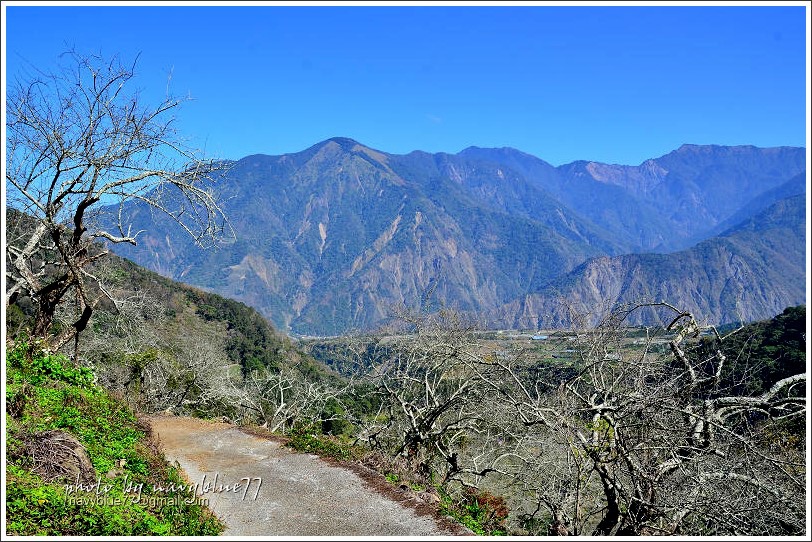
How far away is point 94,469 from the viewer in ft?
24.5

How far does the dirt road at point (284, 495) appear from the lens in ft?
25.7

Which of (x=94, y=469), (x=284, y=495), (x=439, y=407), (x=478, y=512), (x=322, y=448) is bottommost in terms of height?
(x=478, y=512)

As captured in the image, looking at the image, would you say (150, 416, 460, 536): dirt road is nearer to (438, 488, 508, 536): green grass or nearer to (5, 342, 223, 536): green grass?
(438, 488, 508, 536): green grass

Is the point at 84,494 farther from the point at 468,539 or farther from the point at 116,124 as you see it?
the point at 116,124

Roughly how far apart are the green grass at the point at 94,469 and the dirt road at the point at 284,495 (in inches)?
22.9

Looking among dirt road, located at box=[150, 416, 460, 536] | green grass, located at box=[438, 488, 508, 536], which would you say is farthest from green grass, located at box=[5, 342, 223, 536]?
green grass, located at box=[438, 488, 508, 536]

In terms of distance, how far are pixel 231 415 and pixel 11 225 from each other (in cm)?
1581

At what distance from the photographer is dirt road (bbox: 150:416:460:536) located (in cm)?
784

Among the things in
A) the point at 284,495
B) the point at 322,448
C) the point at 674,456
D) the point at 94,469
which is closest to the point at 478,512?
the point at 284,495

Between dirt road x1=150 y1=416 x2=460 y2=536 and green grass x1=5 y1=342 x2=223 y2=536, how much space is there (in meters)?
0.58

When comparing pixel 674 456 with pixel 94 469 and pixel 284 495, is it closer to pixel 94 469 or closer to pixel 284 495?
pixel 284 495

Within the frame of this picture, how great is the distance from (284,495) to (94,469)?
2.72 metres

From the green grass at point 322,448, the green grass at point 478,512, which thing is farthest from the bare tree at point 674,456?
the green grass at point 322,448

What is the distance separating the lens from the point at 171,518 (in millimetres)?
7156
